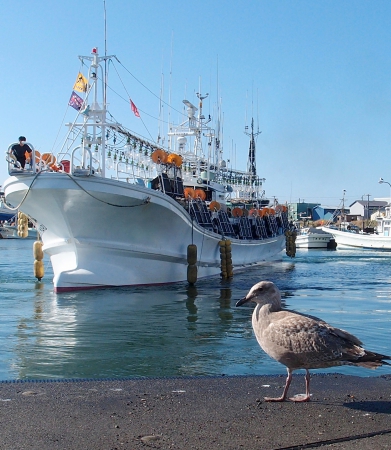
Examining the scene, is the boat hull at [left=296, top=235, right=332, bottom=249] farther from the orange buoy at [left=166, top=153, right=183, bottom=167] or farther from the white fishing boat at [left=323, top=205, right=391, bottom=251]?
the orange buoy at [left=166, top=153, right=183, bottom=167]

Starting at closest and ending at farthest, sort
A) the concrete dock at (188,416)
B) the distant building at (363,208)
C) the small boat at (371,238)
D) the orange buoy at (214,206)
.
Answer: the concrete dock at (188,416) → the orange buoy at (214,206) → the small boat at (371,238) → the distant building at (363,208)

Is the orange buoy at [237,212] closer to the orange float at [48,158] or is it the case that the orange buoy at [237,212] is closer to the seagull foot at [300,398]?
the orange float at [48,158]

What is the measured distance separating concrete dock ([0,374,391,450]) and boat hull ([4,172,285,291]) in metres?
12.6

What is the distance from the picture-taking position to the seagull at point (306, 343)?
5.11 m

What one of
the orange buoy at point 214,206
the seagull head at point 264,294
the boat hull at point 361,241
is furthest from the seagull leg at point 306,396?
the boat hull at point 361,241

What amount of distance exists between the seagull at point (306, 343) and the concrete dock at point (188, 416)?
39cm

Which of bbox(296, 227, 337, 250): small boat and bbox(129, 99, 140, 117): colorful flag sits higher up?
bbox(129, 99, 140, 117): colorful flag

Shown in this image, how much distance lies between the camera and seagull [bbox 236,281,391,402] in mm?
5113

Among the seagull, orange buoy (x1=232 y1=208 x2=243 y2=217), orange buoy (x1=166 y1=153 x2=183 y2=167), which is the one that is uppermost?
orange buoy (x1=166 y1=153 x2=183 y2=167)

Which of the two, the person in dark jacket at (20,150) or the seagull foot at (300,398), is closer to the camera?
the seagull foot at (300,398)

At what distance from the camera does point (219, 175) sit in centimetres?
3588

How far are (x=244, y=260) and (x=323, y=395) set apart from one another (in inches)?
1098

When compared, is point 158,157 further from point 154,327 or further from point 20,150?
point 154,327

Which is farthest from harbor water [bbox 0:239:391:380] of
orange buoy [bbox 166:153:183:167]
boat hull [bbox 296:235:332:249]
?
boat hull [bbox 296:235:332:249]
